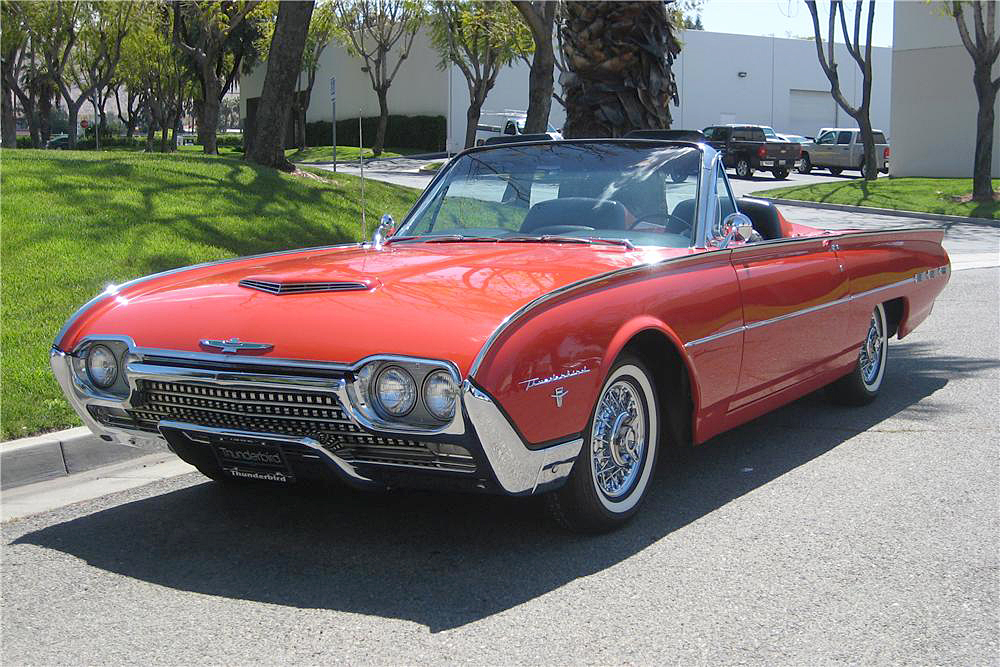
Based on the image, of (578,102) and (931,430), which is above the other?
(578,102)

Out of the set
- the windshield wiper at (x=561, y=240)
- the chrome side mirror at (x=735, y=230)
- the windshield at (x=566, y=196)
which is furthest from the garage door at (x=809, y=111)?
the windshield wiper at (x=561, y=240)

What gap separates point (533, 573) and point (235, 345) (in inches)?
52.9

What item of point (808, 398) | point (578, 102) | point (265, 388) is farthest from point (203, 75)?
point (265, 388)

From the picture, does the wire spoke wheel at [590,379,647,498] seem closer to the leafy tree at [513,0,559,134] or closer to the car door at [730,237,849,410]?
the car door at [730,237,849,410]

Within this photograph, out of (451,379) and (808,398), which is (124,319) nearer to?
(451,379)

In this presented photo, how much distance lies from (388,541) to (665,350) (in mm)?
1379

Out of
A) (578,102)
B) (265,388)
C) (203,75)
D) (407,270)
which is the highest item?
(203,75)

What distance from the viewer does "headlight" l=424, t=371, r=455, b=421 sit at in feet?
11.8

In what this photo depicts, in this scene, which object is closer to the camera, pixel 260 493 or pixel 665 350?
pixel 665 350

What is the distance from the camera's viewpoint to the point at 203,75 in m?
32.0

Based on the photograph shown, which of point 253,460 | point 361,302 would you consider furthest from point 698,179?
point 253,460

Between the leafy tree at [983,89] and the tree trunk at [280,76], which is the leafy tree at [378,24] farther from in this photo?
the tree trunk at [280,76]

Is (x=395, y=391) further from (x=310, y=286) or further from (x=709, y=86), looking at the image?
(x=709, y=86)

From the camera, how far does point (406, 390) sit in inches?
144
